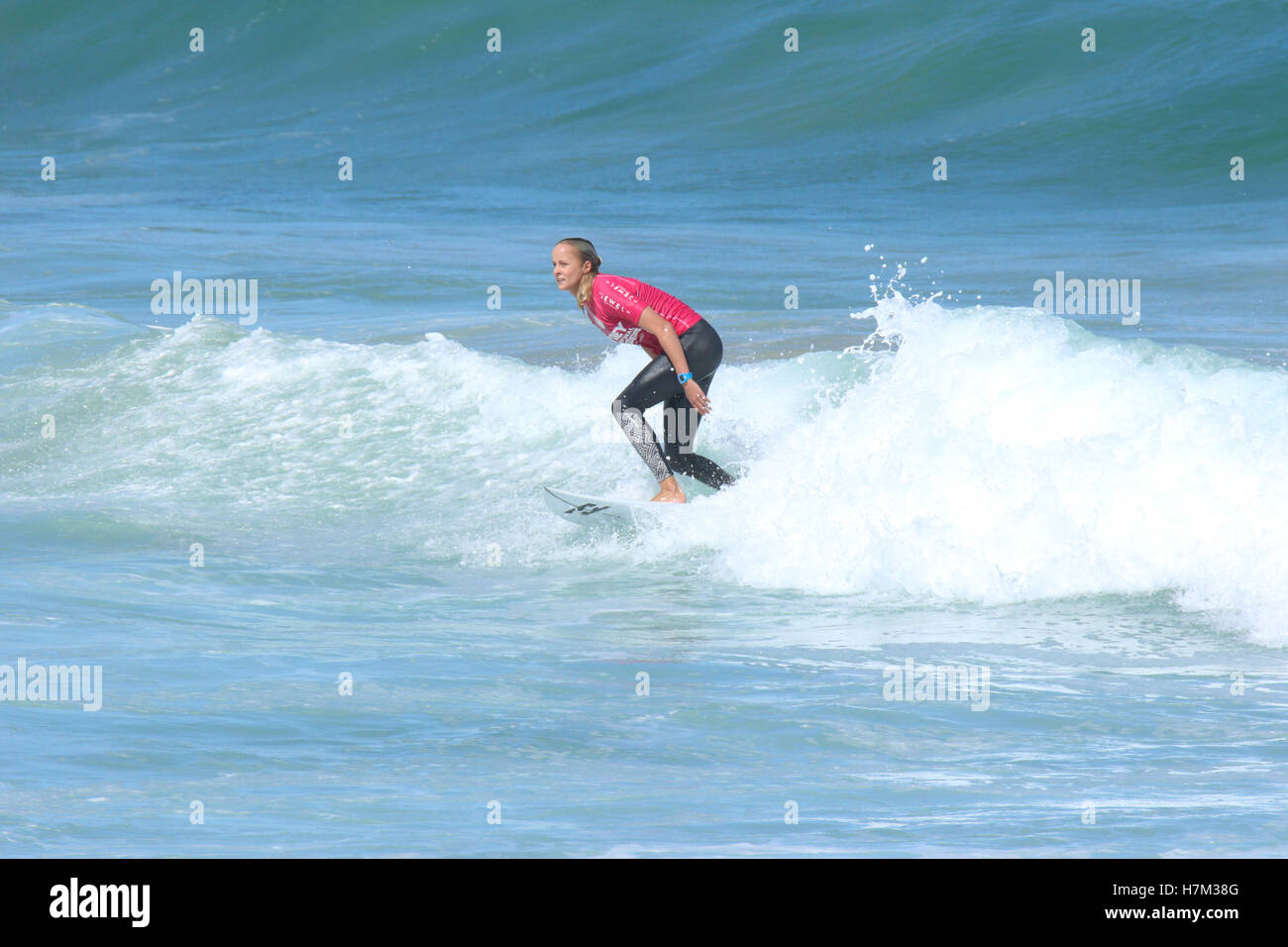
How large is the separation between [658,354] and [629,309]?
16.9 inches

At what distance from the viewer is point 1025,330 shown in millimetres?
9945

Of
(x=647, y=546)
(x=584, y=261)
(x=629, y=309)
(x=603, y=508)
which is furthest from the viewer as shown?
(x=603, y=508)

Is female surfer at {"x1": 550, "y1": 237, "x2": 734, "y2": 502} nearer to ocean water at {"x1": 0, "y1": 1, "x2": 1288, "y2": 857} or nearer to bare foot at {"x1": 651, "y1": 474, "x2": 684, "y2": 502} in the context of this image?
bare foot at {"x1": 651, "y1": 474, "x2": 684, "y2": 502}

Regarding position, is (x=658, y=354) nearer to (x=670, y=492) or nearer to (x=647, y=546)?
(x=670, y=492)

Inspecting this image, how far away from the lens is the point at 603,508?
8.47 meters

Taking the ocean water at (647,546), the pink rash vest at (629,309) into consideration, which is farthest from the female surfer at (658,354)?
the ocean water at (647,546)

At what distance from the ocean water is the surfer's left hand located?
0.67m

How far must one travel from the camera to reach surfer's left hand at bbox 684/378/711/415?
25.8ft

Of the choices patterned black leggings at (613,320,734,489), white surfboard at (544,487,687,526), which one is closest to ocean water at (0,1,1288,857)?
white surfboard at (544,487,687,526)

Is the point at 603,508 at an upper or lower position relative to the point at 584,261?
lower

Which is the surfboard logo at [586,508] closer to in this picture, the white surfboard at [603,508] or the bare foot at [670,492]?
the white surfboard at [603,508]

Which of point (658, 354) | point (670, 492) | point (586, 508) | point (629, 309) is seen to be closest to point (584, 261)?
point (629, 309)

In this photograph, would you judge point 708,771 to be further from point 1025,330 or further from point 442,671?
point 1025,330

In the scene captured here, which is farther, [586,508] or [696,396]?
[586,508]
